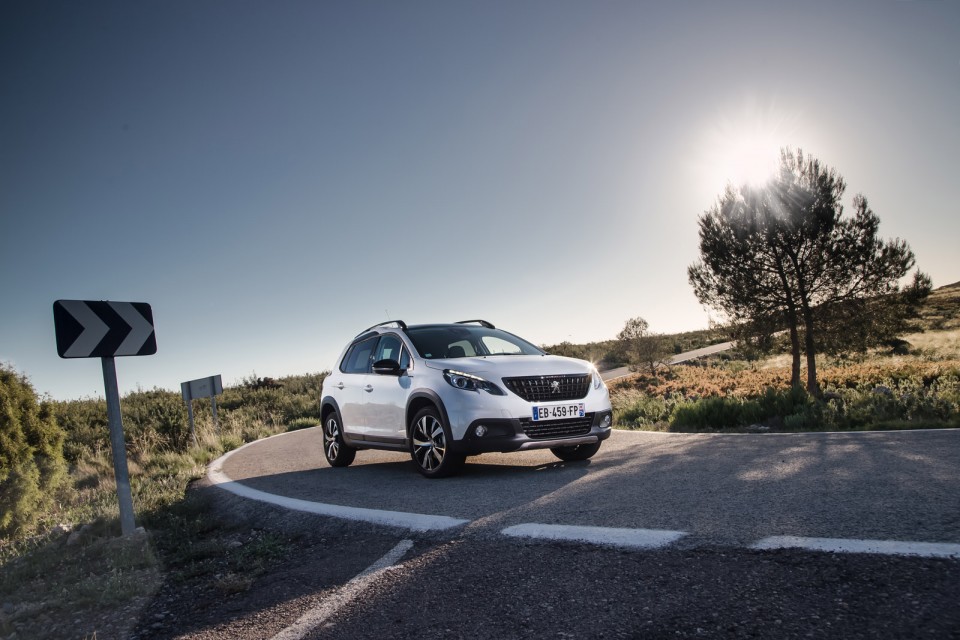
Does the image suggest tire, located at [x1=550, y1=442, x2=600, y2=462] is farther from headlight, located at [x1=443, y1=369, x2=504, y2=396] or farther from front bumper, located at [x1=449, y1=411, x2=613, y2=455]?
headlight, located at [x1=443, y1=369, x2=504, y2=396]

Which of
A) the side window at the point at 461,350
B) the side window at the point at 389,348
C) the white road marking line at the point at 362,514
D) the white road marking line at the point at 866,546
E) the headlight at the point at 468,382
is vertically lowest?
the white road marking line at the point at 866,546

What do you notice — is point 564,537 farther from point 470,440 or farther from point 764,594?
point 470,440

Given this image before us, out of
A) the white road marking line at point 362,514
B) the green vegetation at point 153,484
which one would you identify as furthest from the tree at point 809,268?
the white road marking line at point 362,514

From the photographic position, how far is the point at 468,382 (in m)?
6.86

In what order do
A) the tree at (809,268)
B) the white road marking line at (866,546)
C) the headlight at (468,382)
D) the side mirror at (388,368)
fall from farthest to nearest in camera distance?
1. the tree at (809,268)
2. the side mirror at (388,368)
3. the headlight at (468,382)
4. the white road marking line at (866,546)

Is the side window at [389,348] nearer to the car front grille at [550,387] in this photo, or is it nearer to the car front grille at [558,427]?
the car front grille at [550,387]

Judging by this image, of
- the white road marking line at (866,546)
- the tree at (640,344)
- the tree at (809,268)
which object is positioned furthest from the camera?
the tree at (640,344)

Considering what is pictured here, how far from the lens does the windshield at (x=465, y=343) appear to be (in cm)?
792

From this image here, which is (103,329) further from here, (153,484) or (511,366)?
(153,484)

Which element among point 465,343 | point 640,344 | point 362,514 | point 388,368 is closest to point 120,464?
point 362,514

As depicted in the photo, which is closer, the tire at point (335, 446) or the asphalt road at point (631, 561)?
the asphalt road at point (631, 561)

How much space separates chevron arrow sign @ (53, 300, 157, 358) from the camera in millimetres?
5473

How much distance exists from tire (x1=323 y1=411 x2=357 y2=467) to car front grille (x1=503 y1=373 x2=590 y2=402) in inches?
129

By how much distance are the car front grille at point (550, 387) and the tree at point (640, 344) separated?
28.6 m
